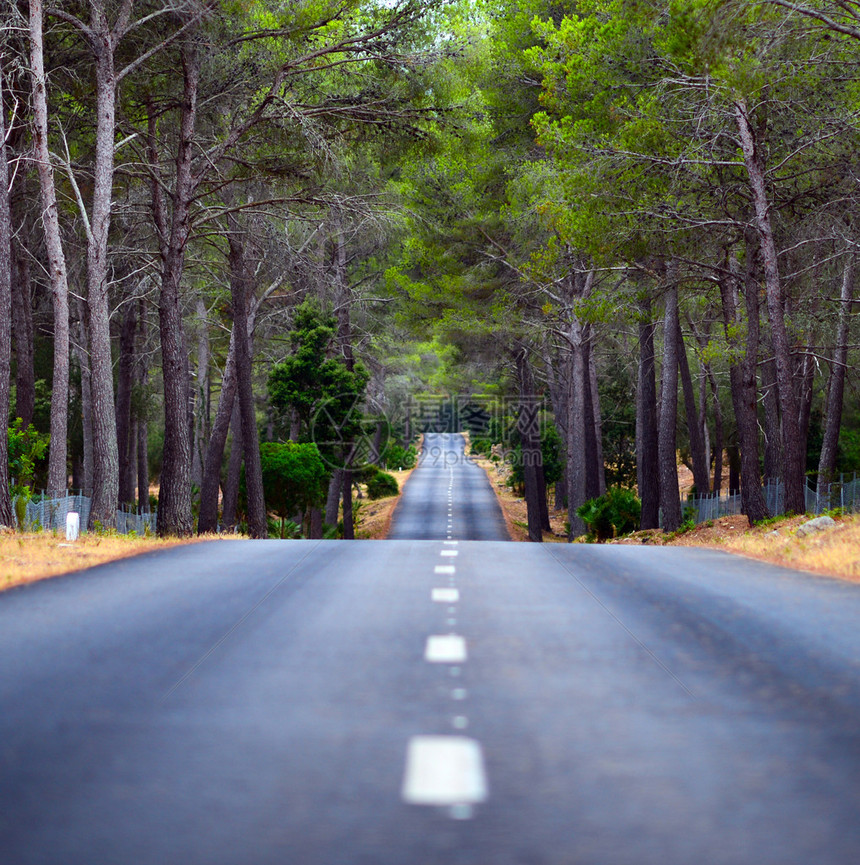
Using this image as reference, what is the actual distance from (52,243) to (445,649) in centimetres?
1863

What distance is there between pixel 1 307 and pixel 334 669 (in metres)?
14.3

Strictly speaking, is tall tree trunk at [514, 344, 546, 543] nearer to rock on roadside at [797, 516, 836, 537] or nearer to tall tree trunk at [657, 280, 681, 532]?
tall tree trunk at [657, 280, 681, 532]

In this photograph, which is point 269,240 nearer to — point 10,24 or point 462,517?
point 10,24

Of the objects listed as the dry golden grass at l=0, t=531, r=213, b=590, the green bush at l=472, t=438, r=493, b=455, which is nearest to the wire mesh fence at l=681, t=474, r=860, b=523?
the dry golden grass at l=0, t=531, r=213, b=590

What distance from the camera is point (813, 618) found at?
29.5 feet

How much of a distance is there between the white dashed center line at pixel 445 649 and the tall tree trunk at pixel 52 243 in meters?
17.2

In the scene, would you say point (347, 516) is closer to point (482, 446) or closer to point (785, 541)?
point (785, 541)

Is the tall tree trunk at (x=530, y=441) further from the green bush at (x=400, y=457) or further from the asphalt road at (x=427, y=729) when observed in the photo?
the asphalt road at (x=427, y=729)

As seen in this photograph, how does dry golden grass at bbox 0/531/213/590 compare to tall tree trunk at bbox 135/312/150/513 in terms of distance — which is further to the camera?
tall tree trunk at bbox 135/312/150/513

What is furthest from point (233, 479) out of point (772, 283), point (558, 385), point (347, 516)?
point (772, 283)

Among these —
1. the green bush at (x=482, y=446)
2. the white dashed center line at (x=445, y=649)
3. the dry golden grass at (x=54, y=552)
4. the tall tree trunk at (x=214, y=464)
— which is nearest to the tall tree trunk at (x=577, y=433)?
the tall tree trunk at (x=214, y=464)

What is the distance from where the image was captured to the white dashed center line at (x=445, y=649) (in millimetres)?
7125

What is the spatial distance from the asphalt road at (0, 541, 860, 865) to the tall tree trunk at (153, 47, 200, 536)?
12.8m

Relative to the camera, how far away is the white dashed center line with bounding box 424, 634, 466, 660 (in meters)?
7.12
